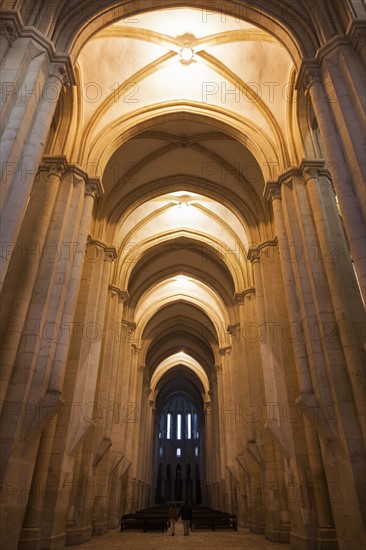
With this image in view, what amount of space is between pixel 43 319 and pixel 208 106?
29.1 ft

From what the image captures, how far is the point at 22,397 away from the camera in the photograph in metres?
7.02

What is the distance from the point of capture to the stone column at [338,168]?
20.3ft

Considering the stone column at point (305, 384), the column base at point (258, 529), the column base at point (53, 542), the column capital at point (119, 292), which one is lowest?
the column base at point (53, 542)

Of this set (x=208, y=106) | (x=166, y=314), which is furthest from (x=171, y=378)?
(x=208, y=106)

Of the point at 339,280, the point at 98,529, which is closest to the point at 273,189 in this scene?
the point at 339,280

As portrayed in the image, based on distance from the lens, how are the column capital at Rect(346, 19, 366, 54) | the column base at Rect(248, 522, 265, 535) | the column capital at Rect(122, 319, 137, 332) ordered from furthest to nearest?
the column capital at Rect(122, 319, 137, 332) < the column base at Rect(248, 522, 265, 535) < the column capital at Rect(346, 19, 366, 54)

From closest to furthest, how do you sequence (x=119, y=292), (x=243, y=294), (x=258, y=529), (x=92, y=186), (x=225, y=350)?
(x=92, y=186), (x=258, y=529), (x=119, y=292), (x=243, y=294), (x=225, y=350)

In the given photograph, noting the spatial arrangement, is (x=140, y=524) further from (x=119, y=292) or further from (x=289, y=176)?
(x=289, y=176)

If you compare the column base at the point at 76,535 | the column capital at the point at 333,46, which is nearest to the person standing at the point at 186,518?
the column base at the point at 76,535

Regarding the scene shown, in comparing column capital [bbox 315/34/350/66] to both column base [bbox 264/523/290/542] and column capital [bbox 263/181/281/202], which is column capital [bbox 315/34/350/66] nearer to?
column capital [bbox 263/181/281/202]

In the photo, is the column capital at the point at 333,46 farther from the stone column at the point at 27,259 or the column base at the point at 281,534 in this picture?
the column base at the point at 281,534

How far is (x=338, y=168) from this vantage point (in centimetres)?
693

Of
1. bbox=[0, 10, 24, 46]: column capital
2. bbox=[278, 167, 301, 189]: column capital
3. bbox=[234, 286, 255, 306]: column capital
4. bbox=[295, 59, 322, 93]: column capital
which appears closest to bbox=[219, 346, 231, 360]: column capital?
bbox=[234, 286, 255, 306]: column capital

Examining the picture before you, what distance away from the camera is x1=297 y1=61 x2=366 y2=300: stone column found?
6.18 metres
